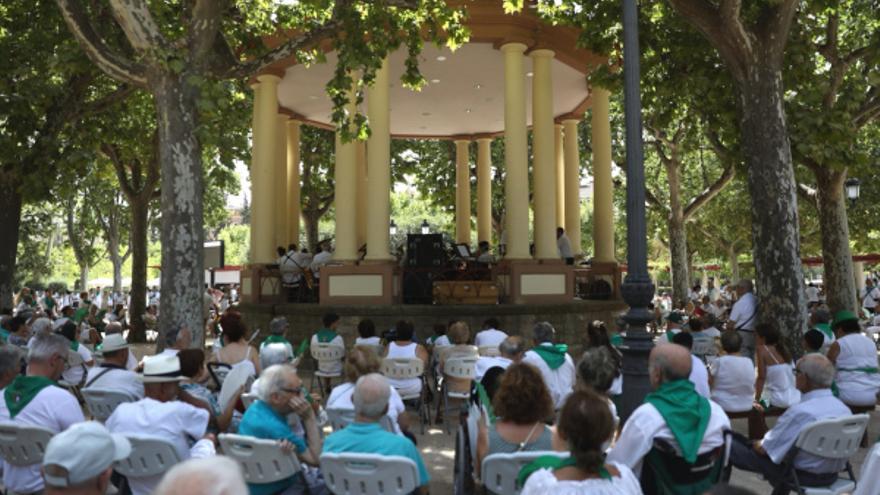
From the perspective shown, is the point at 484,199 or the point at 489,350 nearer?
the point at 489,350

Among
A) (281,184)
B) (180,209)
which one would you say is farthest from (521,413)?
(281,184)

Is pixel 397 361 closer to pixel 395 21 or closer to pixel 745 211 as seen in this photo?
pixel 395 21

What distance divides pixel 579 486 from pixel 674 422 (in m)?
1.13

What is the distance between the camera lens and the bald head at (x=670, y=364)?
403 centimetres

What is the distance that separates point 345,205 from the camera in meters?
14.8

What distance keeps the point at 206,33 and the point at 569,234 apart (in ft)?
46.9

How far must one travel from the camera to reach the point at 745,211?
35344 millimetres

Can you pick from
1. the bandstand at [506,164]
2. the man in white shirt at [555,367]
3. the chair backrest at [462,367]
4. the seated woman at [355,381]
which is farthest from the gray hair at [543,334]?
the bandstand at [506,164]

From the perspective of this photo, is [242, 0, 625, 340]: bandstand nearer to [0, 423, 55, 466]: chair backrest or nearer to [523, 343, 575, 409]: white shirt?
[523, 343, 575, 409]: white shirt

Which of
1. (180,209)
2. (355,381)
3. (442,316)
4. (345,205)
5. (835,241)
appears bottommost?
(442,316)

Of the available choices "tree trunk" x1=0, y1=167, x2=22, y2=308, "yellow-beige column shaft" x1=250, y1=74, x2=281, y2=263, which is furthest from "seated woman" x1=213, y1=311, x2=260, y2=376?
"yellow-beige column shaft" x1=250, y1=74, x2=281, y2=263

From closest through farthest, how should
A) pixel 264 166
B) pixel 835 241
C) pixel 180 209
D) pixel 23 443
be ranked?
pixel 23 443 < pixel 180 209 < pixel 835 241 < pixel 264 166

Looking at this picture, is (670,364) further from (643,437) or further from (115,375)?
(115,375)

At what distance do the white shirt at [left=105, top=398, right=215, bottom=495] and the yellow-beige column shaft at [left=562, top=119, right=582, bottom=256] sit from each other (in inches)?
697
